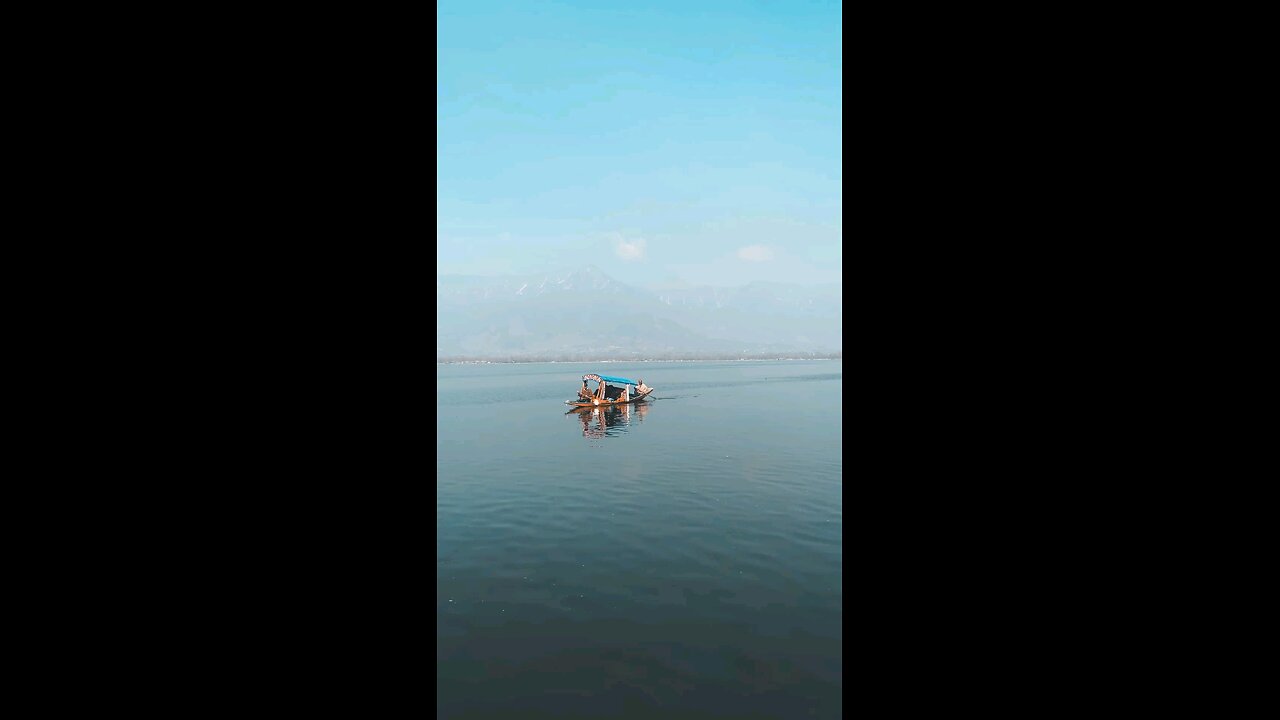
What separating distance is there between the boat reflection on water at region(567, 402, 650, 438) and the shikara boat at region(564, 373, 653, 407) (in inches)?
21.1

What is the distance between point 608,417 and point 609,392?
19.4 feet

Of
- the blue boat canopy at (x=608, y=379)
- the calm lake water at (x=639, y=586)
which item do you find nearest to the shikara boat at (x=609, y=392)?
the blue boat canopy at (x=608, y=379)

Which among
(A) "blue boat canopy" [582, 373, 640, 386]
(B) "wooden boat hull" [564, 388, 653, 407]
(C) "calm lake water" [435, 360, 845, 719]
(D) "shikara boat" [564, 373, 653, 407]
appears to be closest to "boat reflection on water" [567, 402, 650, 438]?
(B) "wooden boat hull" [564, 388, 653, 407]

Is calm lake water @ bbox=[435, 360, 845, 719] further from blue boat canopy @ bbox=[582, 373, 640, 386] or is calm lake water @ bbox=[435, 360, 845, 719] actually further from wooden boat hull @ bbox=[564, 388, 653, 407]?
wooden boat hull @ bbox=[564, 388, 653, 407]

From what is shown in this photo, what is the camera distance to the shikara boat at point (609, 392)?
40906 millimetres

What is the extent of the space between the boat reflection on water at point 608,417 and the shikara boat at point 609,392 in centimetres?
54

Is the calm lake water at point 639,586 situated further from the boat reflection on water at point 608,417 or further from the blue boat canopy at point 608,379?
the blue boat canopy at point 608,379
